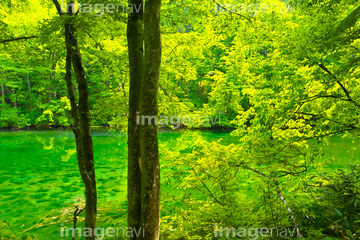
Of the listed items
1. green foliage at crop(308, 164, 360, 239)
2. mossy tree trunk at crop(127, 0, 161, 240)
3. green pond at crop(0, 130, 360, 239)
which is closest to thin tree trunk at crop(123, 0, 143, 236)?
mossy tree trunk at crop(127, 0, 161, 240)

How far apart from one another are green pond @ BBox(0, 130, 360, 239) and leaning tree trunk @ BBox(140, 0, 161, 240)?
1599 millimetres

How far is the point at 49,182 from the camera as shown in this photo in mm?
8297

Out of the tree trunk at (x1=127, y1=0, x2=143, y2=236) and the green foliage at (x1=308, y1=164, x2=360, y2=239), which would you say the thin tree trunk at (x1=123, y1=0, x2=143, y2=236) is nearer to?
the tree trunk at (x1=127, y1=0, x2=143, y2=236)

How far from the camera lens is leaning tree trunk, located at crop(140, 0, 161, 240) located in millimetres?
2545

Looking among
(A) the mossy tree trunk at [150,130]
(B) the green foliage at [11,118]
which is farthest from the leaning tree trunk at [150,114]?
(B) the green foliage at [11,118]

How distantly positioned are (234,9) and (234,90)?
1688cm

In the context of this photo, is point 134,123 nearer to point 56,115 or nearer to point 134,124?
point 134,124

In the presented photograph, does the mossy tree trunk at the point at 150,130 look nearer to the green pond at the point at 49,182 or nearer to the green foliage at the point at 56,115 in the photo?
the green pond at the point at 49,182

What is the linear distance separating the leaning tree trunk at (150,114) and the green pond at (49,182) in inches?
63.0

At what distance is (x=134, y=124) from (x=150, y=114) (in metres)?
0.49

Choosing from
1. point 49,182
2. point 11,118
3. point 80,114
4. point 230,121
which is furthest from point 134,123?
point 11,118

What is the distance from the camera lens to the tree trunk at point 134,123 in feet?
9.62

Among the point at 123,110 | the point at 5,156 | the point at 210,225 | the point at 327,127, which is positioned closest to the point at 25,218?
the point at 123,110

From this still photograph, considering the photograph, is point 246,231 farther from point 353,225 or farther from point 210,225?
point 353,225
